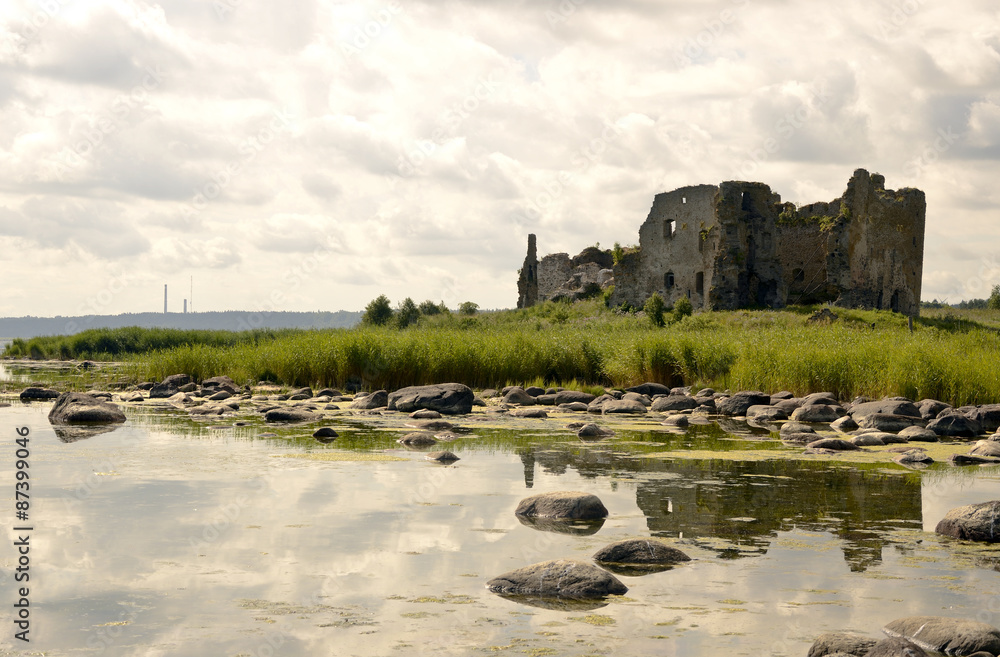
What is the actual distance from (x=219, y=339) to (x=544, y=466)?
93.4ft

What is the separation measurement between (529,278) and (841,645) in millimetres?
48699

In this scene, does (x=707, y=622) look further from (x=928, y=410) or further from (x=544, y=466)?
(x=928, y=410)

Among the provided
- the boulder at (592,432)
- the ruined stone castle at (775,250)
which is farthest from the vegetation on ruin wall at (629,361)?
the ruined stone castle at (775,250)

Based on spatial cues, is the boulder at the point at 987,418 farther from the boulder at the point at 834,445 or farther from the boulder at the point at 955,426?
the boulder at the point at 834,445

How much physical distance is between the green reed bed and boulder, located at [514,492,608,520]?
10.2m

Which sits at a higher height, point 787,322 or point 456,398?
point 787,322

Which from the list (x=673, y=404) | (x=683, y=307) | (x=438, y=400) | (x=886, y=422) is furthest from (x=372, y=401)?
(x=683, y=307)

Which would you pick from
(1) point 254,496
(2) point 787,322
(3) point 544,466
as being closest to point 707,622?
(1) point 254,496

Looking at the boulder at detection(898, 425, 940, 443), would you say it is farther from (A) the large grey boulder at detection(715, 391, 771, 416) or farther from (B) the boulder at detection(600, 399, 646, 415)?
(B) the boulder at detection(600, 399, 646, 415)

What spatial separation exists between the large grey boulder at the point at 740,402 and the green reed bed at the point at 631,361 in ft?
5.24

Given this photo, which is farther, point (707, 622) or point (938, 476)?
point (938, 476)

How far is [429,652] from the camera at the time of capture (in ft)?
13.5

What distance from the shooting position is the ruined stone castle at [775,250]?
127ft

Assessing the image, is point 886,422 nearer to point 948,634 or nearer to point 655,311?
point 948,634
